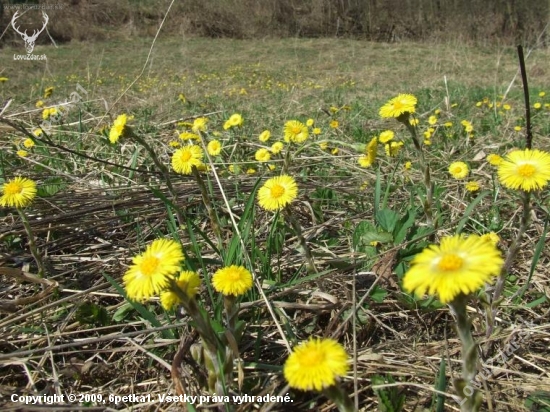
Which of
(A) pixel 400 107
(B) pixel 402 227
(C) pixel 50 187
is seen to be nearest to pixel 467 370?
(B) pixel 402 227

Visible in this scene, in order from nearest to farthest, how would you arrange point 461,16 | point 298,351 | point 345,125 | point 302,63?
point 298,351 → point 345,125 → point 302,63 → point 461,16

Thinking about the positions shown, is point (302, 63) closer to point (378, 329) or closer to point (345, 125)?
point (345, 125)

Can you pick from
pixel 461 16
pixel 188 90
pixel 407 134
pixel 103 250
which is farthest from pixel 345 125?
pixel 461 16

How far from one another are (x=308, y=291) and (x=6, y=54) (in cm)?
1319

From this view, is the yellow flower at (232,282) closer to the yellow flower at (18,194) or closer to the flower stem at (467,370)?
the flower stem at (467,370)

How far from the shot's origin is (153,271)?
795 mm

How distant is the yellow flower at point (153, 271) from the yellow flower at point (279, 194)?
1.32 feet

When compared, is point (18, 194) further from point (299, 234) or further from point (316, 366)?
point (316, 366)

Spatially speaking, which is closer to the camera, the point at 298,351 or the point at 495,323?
the point at 298,351

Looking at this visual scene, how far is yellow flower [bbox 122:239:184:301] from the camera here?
78 centimetres

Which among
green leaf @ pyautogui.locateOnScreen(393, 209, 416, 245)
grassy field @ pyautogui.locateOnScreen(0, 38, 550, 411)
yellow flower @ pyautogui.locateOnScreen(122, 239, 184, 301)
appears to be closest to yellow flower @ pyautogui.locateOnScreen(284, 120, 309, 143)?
grassy field @ pyautogui.locateOnScreen(0, 38, 550, 411)

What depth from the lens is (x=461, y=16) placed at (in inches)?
579

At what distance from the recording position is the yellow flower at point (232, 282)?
911mm

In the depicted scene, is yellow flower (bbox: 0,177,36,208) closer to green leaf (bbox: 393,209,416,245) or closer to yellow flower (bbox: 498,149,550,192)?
green leaf (bbox: 393,209,416,245)
